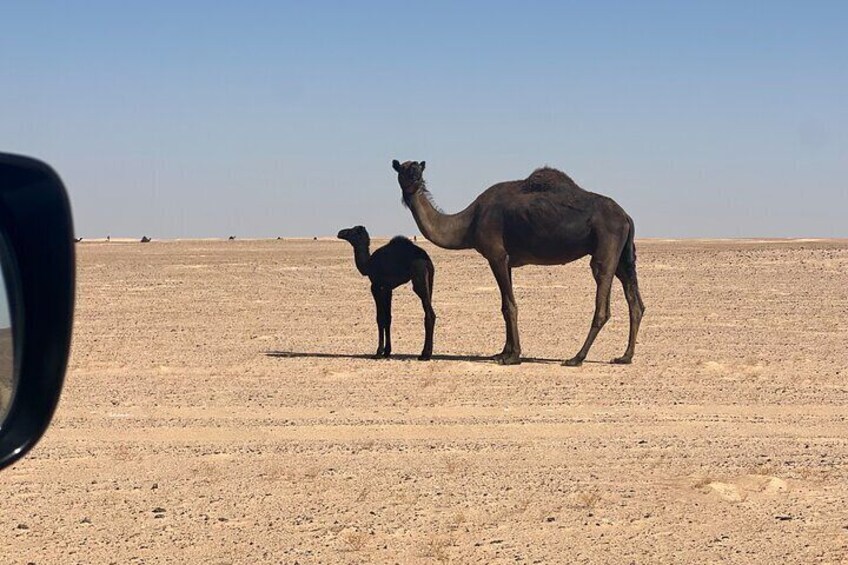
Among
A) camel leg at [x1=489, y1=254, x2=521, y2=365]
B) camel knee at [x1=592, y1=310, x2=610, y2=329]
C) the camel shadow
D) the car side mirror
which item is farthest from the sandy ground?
the car side mirror

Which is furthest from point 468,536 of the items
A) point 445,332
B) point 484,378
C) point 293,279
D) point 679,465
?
point 293,279

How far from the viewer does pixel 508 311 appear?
15344 mm

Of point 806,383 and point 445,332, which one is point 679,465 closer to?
point 806,383

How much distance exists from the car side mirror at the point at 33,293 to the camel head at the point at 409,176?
43.1 ft

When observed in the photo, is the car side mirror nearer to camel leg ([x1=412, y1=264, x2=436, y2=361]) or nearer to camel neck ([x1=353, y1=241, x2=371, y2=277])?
camel leg ([x1=412, y1=264, x2=436, y2=361])

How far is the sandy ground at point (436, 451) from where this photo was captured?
23.6ft

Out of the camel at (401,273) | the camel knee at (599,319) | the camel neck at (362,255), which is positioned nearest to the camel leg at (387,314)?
the camel at (401,273)

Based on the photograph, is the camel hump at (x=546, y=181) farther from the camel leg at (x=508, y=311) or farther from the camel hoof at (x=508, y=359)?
the camel hoof at (x=508, y=359)

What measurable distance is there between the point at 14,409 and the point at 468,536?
4.94 metres

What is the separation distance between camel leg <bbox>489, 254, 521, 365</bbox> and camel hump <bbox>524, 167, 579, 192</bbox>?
92 centimetres

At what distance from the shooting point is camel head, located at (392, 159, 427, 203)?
1566 cm

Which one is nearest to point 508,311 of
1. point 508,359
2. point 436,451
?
point 508,359

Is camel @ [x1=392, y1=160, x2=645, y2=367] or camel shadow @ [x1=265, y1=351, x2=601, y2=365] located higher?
camel @ [x1=392, y1=160, x2=645, y2=367]

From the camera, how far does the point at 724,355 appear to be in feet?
55.2
